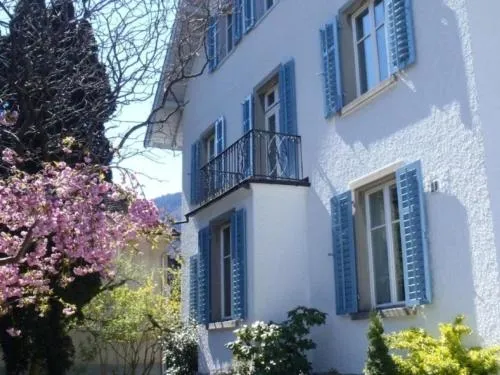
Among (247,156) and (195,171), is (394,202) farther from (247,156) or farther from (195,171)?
(195,171)

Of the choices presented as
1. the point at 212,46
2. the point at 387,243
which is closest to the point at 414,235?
the point at 387,243

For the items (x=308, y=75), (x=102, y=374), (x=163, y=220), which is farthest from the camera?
(x=102, y=374)

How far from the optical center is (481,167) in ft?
24.1

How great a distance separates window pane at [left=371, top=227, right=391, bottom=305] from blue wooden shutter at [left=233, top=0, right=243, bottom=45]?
22.4 ft

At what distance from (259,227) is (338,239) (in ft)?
5.23

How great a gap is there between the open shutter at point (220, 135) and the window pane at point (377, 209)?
5402 mm

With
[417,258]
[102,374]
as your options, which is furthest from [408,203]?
[102,374]

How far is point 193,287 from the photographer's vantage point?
48.5ft

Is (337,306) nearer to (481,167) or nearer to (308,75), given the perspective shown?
(481,167)

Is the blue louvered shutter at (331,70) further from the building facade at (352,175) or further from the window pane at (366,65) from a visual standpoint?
the window pane at (366,65)

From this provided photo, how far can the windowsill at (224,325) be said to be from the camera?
11.7 metres

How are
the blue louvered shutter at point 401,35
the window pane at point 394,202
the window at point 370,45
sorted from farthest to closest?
the window at point 370,45 < the window pane at point 394,202 < the blue louvered shutter at point 401,35

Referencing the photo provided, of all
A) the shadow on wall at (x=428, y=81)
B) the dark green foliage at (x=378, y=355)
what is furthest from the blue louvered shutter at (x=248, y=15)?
the dark green foliage at (x=378, y=355)

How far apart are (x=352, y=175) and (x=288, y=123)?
2.30m
